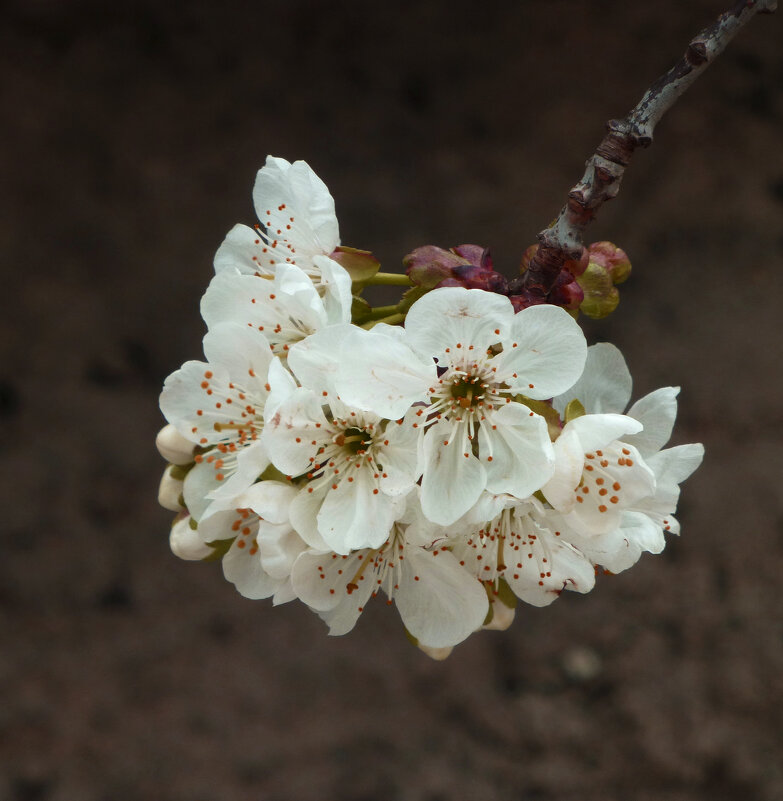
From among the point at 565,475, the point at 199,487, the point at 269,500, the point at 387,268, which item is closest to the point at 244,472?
the point at 269,500

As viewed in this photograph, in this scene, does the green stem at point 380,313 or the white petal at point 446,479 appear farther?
the green stem at point 380,313

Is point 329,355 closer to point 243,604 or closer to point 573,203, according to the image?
point 573,203

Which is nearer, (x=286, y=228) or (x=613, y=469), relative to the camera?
(x=613, y=469)

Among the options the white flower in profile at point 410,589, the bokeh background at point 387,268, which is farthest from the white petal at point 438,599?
the bokeh background at point 387,268

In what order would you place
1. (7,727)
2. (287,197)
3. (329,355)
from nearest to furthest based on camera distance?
(329,355) → (287,197) → (7,727)

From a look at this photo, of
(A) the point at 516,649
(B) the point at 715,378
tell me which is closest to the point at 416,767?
(A) the point at 516,649

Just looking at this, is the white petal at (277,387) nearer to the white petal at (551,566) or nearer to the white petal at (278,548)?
the white petal at (278,548)

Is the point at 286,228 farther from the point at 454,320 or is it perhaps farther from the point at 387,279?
the point at 454,320
